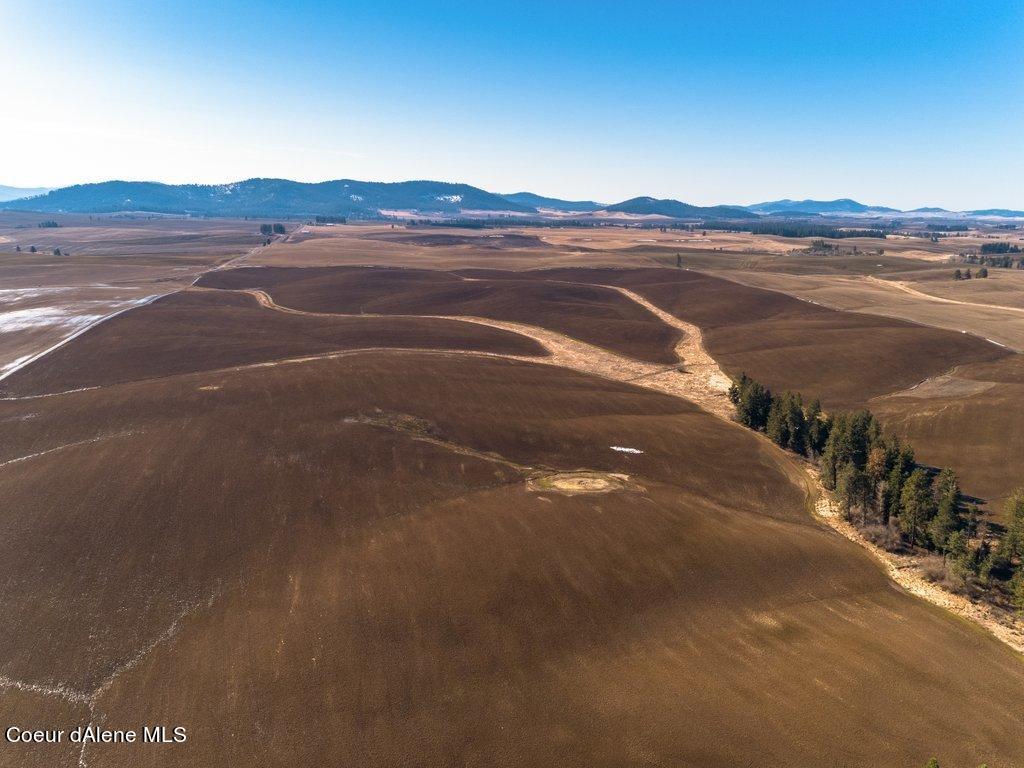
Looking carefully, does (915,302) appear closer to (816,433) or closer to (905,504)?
(816,433)

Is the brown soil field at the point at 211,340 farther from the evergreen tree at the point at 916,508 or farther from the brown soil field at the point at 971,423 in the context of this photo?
the evergreen tree at the point at 916,508

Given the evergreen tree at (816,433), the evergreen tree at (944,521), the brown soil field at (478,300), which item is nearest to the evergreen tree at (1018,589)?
the evergreen tree at (944,521)

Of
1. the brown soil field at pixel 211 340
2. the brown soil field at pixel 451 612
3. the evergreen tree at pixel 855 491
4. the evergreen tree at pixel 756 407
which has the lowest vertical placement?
the brown soil field at pixel 451 612

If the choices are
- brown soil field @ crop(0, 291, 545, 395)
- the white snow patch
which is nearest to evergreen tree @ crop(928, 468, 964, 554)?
brown soil field @ crop(0, 291, 545, 395)

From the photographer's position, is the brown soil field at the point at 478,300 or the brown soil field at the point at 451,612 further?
the brown soil field at the point at 478,300

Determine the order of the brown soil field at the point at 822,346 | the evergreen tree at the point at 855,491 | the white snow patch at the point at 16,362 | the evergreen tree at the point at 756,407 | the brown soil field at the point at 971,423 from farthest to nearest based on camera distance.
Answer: the brown soil field at the point at 822,346 → the white snow patch at the point at 16,362 → the evergreen tree at the point at 756,407 → the brown soil field at the point at 971,423 → the evergreen tree at the point at 855,491

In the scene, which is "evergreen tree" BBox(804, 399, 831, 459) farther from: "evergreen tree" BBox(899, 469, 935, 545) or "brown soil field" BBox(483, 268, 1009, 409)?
"brown soil field" BBox(483, 268, 1009, 409)
